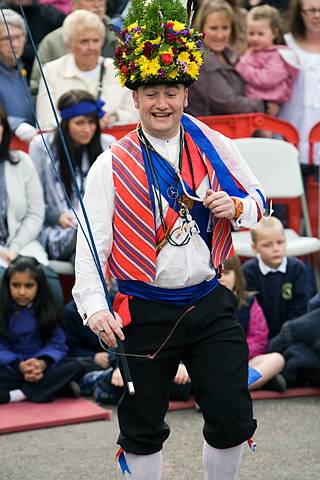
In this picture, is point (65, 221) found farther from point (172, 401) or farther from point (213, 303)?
point (213, 303)

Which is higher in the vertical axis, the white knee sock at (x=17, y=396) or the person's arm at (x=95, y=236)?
the person's arm at (x=95, y=236)

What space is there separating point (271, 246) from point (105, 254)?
3.12 m

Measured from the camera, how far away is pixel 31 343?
6801 mm

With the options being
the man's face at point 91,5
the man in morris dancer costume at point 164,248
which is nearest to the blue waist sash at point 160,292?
the man in morris dancer costume at point 164,248

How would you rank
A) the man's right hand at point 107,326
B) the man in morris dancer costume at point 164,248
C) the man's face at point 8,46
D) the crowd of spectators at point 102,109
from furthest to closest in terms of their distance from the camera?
the man's face at point 8,46, the crowd of spectators at point 102,109, the man in morris dancer costume at point 164,248, the man's right hand at point 107,326

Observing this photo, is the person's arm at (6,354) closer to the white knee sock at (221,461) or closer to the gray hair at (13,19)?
the white knee sock at (221,461)

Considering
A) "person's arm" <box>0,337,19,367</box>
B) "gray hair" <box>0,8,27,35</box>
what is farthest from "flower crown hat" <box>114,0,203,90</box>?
"gray hair" <box>0,8,27,35</box>

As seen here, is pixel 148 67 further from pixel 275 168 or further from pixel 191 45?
pixel 275 168

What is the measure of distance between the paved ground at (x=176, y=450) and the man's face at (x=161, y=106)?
6.13 feet

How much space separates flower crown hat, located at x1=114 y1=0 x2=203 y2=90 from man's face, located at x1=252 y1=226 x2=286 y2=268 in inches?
122

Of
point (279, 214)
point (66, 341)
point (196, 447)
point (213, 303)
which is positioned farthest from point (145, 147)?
point (279, 214)

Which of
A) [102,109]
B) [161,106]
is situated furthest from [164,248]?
[102,109]

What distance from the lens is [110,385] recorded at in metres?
6.68

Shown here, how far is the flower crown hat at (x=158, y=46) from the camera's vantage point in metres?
4.35
